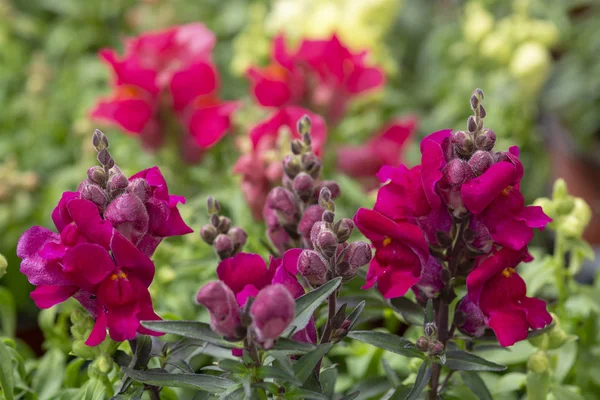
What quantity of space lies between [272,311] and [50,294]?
17 cm

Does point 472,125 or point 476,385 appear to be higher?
point 472,125

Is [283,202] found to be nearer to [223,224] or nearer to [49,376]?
[223,224]

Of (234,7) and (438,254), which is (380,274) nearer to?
(438,254)

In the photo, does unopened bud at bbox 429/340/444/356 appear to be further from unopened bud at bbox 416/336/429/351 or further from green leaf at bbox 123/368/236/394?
green leaf at bbox 123/368/236/394

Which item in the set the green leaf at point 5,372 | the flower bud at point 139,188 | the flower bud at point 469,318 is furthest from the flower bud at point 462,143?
the green leaf at point 5,372

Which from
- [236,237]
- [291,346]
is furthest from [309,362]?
[236,237]

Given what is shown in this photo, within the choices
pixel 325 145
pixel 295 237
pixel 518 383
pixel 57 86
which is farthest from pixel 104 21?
pixel 518 383

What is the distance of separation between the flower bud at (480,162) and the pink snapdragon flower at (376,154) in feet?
2.01

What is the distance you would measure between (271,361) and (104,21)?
4.81 feet

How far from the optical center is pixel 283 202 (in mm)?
612

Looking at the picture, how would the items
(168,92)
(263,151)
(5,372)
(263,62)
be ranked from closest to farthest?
(5,372), (263,151), (168,92), (263,62)

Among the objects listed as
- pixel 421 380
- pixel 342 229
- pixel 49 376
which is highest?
pixel 342 229

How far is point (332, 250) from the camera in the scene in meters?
0.49

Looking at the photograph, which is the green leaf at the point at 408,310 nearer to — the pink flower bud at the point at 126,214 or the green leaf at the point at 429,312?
the green leaf at the point at 429,312
